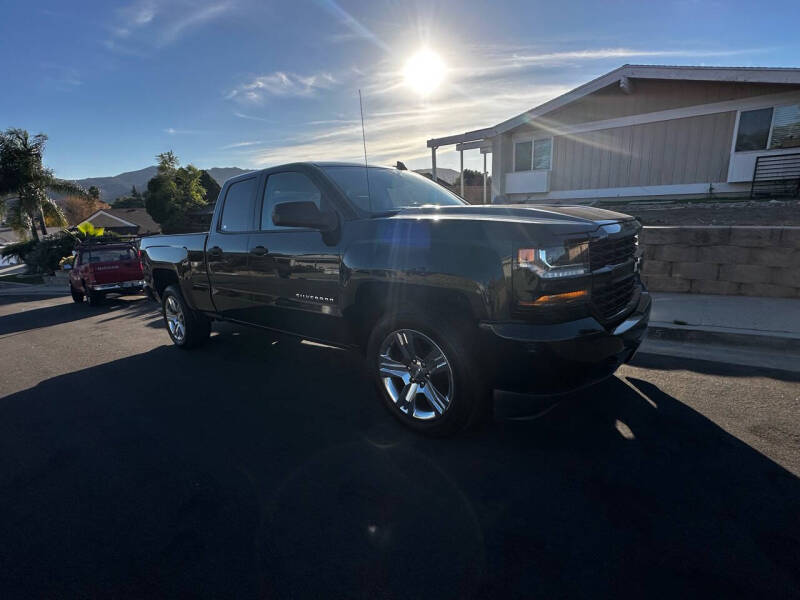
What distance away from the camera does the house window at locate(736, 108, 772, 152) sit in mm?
12070

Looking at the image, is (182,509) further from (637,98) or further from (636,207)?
(637,98)

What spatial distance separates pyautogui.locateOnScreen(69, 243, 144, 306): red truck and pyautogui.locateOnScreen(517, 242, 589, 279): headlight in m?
11.6

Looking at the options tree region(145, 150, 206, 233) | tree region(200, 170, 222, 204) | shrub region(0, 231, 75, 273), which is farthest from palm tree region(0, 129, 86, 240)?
tree region(200, 170, 222, 204)

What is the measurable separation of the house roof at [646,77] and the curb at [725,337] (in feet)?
34.4

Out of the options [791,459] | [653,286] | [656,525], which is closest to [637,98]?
[653,286]

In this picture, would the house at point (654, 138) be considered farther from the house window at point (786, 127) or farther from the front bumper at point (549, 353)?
the front bumper at point (549, 353)

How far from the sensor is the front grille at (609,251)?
2.60 metres

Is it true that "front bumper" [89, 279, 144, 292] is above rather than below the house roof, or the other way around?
below

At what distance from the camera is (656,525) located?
218cm

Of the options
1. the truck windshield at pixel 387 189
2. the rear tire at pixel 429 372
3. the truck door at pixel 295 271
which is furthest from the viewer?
the truck windshield at pixel 387 189

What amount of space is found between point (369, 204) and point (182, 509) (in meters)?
2.46

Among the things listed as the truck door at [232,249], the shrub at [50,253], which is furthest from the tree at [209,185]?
the truck door at [232,249]

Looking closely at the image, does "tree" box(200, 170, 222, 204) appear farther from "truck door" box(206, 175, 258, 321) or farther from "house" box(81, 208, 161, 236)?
"truck door" box(206, 175, 258, 321)

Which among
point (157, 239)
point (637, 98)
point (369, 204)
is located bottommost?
point (157, 239)
